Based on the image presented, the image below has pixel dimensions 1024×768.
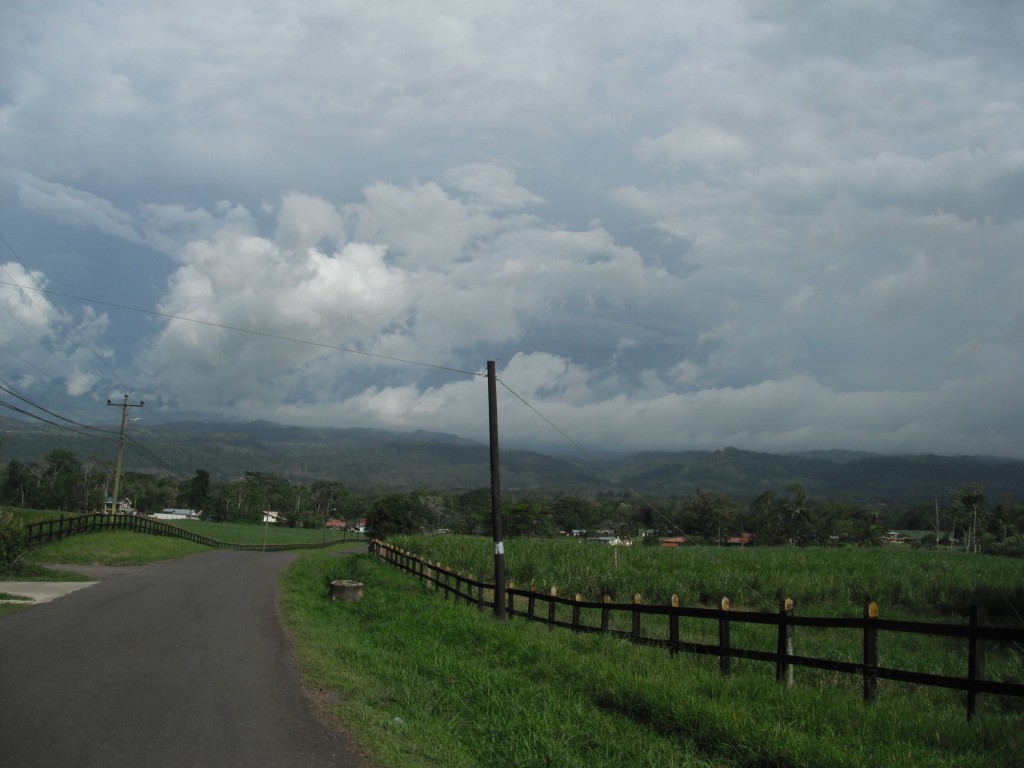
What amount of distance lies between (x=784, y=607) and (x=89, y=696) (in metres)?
8.13

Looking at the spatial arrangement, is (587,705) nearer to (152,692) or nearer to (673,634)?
(673,634)

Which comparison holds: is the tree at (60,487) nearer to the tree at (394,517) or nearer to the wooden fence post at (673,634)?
the tree at (394,517)

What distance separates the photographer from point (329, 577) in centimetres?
2512

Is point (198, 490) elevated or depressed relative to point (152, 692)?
depressed

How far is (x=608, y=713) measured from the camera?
7.80m

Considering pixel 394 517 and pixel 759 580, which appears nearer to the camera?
pixel 759 580

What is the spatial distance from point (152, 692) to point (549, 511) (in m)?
118

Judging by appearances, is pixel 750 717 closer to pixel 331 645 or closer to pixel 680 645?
pixel 680 645

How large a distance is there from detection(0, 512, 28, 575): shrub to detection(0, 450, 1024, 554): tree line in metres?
56.2

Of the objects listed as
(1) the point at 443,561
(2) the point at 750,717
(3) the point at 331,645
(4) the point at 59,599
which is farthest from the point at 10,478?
(2) the point at 750,717

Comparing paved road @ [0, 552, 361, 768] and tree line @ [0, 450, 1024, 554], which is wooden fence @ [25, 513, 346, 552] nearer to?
paved road @ [0, 552, 361, 768]

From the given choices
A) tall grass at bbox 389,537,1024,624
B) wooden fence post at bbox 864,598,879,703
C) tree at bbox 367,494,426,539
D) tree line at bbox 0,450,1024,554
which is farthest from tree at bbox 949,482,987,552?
wooden fence post at bbox 864,598,879,703

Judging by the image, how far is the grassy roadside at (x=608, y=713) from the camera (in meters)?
6.30

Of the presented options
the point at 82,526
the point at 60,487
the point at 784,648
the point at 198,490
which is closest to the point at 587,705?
the point at 784,648
